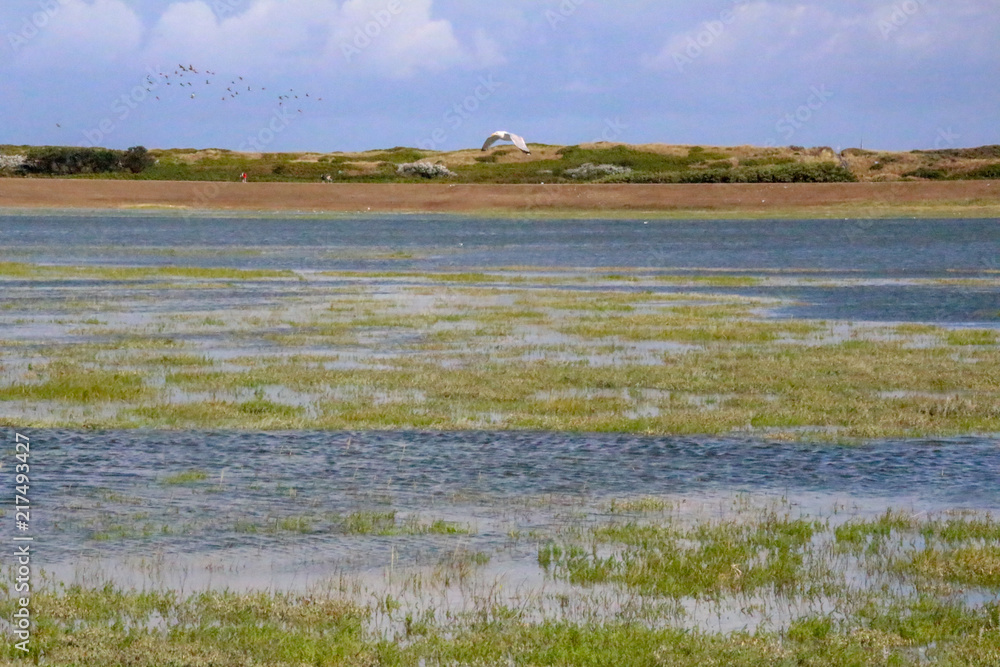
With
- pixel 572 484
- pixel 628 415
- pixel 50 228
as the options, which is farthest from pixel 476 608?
pixel 50 228

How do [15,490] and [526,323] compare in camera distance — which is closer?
A: [15,490]

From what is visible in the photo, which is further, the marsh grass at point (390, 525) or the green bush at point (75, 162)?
the green bush at point (75, 162)

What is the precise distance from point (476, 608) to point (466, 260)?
49.4 meters

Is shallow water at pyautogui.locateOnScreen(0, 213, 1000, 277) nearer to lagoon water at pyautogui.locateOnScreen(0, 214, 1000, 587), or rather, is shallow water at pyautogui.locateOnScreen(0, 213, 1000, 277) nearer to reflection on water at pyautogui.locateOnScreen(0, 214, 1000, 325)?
reflection on water at pyautogui.locateOnScreen(0, 214, 1000, 325)

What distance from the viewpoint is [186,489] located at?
1445 cm

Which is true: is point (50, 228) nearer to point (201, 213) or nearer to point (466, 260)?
point (201, 213)

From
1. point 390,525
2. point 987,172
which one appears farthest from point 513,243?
point 987,172

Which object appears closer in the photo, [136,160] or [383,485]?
[383,485]

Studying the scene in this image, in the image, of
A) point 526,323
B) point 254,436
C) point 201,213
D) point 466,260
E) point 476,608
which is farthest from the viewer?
point 201,213

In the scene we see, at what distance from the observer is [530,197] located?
131 m

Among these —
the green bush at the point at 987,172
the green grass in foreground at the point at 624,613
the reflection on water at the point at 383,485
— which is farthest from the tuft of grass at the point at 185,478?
the green bush at the point at 987,172

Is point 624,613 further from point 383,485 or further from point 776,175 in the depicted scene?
point 776,175

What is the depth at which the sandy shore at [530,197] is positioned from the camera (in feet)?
401

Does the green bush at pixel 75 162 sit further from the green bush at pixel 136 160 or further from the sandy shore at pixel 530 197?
the sandy shore at pixel 530 197
